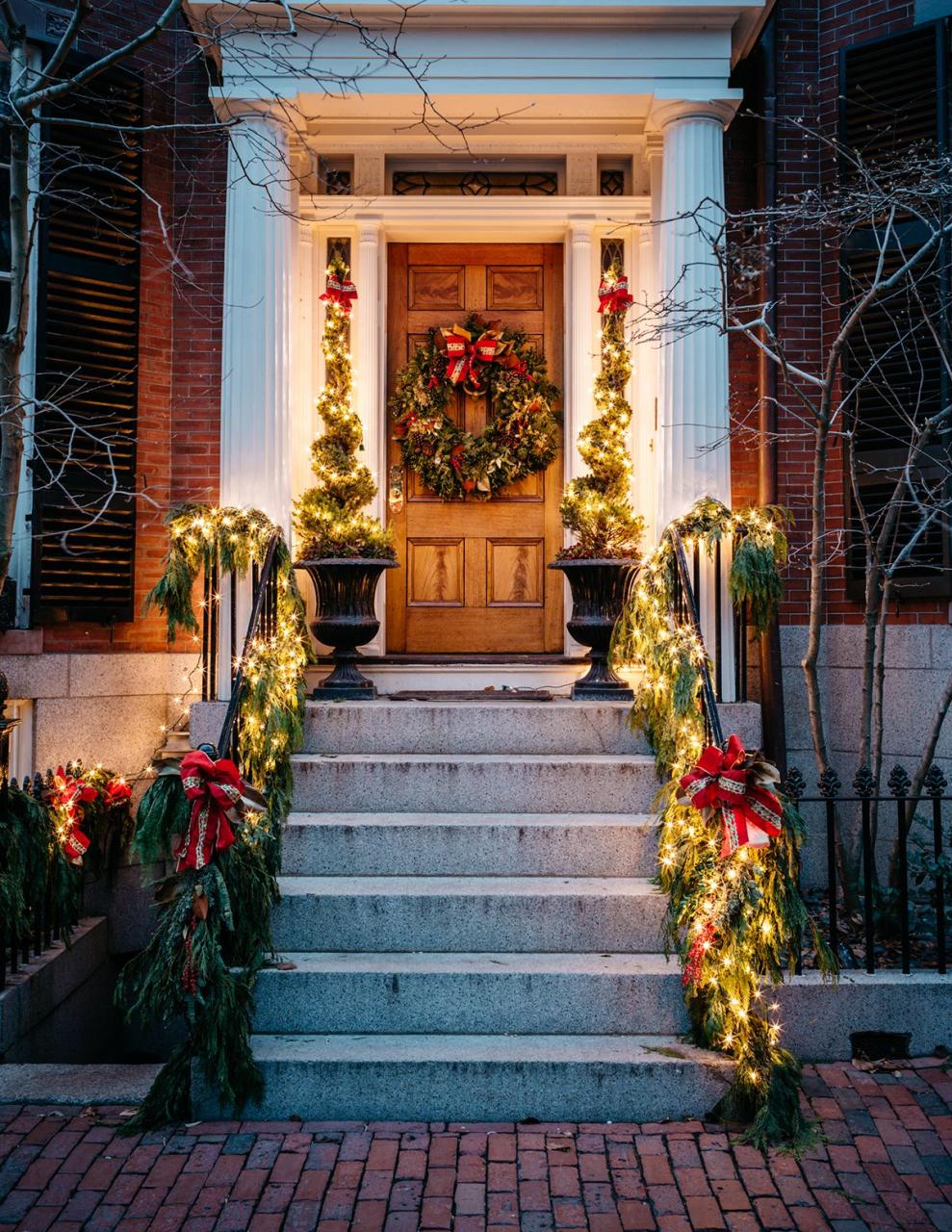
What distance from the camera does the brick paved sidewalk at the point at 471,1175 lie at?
323 centimetres

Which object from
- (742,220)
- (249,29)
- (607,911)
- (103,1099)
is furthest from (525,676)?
(249,29)

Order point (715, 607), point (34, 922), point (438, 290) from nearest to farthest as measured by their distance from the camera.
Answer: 1. point (34, 922)
2. point (715, 607)
3. point (438, 290)

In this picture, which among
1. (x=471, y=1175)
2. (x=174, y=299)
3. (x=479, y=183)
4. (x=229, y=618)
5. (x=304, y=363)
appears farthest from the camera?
(x=479, y=183)

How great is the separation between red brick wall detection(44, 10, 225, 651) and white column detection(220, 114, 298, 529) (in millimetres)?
469

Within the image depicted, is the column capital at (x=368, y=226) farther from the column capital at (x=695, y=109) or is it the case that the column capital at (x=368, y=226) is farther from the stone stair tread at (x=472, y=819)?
the stone stair tread at (x=472, y=819)

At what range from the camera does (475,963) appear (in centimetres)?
430

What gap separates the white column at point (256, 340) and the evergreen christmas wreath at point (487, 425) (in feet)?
3.62

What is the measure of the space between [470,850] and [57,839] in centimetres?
200

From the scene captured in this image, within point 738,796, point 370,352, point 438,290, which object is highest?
point 438,290

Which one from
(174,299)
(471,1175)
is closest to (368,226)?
(174,299)

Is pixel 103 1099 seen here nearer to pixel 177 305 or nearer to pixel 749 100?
pixel 177 305

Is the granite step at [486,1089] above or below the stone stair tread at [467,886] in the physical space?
below

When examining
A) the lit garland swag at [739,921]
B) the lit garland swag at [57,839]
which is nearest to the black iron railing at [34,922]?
the lit garland swag at [57,839]

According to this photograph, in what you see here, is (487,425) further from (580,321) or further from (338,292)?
(338,292)
